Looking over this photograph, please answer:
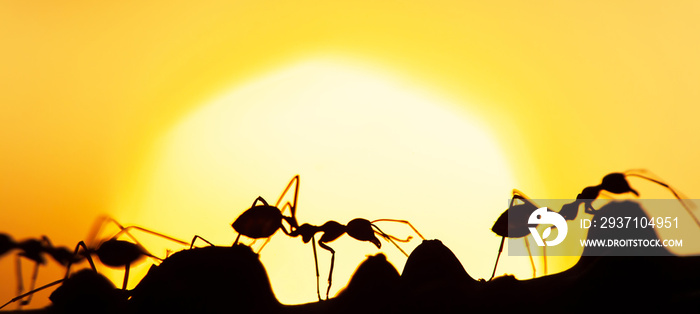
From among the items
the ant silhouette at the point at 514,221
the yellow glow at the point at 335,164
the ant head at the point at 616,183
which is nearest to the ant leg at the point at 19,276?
the yellow glow at the point at 335,164

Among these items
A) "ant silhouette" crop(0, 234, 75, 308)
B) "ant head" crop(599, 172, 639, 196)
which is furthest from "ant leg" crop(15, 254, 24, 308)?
"ant head" crop(599, 172, 639, 196)

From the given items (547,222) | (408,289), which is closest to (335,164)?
(547,222)

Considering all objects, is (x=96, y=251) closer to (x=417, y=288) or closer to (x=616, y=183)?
(x=417, y=288)

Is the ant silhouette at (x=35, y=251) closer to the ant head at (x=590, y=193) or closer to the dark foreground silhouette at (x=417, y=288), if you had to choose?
the dark foreground silhouette at (x=417, y=288)

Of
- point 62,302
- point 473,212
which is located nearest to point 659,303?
point 62,302

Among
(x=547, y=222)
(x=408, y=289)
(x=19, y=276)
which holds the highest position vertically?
(x=547, y=222)

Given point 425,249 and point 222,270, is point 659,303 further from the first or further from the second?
point 222,270

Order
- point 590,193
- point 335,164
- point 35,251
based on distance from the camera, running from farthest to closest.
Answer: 1. point 335,164
2. point 35,251
3. point 590,193

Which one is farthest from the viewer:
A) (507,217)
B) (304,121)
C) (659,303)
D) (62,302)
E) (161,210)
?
(304,121)
